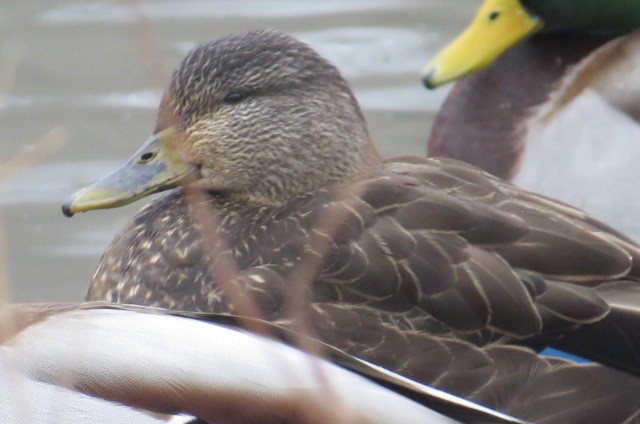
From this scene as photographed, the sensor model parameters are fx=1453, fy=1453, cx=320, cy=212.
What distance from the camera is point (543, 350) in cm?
301

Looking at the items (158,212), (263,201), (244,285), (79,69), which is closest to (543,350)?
(244,285)

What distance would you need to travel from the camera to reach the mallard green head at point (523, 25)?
5.06 m

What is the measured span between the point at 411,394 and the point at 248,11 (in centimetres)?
461

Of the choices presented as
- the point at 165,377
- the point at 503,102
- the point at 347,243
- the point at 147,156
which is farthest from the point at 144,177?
the point at 503,102

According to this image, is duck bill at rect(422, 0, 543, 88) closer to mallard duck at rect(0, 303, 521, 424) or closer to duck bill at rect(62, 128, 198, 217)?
duck bill at rect(62, 128, 198, 217)

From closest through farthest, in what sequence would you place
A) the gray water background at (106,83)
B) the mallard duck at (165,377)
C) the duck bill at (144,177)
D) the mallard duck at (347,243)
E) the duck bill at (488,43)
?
the mallard duck at (165,377), the mallard duck at (347,243), the duck bill at (144,177), the duck bill at (488,43), the gray water background at (106,83)

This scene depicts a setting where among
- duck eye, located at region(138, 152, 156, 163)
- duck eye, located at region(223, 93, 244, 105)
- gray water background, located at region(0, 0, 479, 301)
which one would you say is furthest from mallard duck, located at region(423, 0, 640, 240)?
duck eye, located at region(138, 152, 156, 163)

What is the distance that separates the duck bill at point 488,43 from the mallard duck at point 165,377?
250 centimetres

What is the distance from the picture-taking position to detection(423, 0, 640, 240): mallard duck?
4855mm

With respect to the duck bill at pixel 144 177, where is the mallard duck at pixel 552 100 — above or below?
below

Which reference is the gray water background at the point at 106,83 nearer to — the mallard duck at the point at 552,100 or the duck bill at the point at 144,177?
the mallard duck at the point at 552,100

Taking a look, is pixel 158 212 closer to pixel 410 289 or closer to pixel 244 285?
pixel 244 285

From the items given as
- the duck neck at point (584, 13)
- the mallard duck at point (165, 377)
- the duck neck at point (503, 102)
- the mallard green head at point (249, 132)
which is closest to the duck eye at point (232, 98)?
the mallard green head at point (249, 132)

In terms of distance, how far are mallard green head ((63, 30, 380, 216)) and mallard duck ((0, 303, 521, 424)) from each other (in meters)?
0.89
